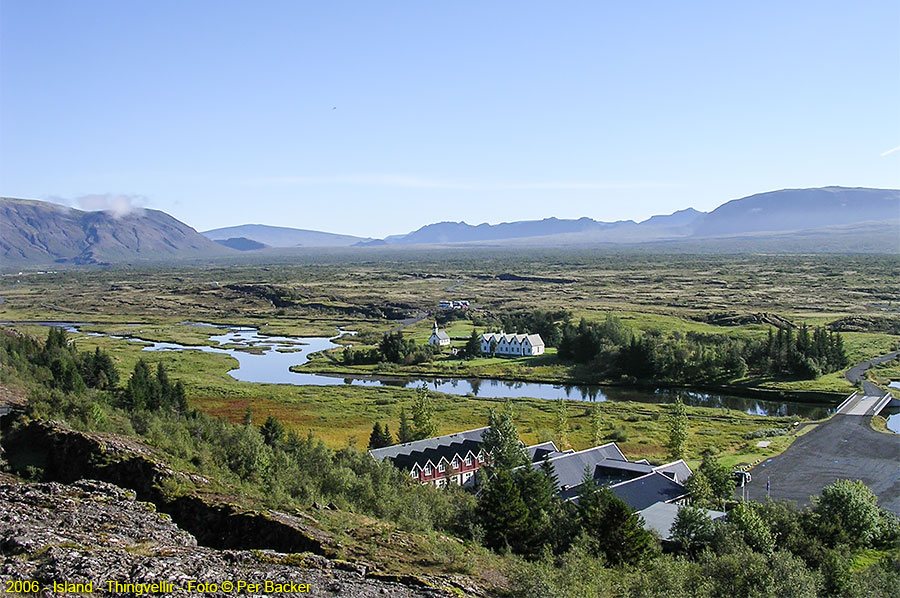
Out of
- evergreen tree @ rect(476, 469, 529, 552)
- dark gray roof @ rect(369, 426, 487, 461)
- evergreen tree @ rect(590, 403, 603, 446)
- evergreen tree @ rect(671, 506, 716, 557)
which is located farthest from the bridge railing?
evergreen tree @ rect(476, 469, 529, 552)

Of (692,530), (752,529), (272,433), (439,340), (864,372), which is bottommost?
(864,372)

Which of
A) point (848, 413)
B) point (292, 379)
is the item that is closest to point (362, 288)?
point (292, 379)

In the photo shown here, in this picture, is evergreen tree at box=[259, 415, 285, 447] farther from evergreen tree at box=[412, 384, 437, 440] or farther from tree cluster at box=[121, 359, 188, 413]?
evergreen tree at box=[412, 384, 437, 440]

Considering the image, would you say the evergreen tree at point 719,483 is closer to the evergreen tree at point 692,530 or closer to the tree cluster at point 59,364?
the evergreen tree at point 692,530

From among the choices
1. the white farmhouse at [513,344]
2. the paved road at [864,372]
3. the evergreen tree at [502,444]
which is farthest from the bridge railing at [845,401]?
the white farmhouse at [513,344]

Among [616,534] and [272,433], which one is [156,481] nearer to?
[272,433]

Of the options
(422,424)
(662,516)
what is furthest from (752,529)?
(422,424)
